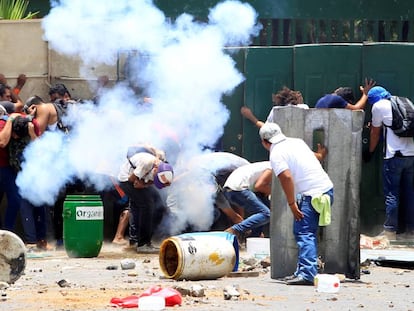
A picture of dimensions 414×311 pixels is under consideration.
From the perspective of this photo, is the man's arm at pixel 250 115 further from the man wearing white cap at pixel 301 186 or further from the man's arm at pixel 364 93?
the man wearing white cap at pixel 301 186

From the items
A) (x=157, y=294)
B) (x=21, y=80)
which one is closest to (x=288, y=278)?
(x=157, y=294)

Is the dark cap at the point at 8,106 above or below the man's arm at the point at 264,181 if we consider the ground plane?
above

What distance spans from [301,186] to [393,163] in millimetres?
4308

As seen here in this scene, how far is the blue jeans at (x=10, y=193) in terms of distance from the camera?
52.4ft

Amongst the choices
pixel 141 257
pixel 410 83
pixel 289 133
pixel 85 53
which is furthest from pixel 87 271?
pixel 410 83

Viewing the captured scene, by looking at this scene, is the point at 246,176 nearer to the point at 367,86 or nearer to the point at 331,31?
the point at 367,86

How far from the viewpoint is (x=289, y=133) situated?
12656 millimetres

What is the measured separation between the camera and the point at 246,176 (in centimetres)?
1542

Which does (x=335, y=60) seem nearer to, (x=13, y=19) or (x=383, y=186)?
(x=383, y=186)

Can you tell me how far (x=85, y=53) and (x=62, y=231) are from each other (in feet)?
8.46

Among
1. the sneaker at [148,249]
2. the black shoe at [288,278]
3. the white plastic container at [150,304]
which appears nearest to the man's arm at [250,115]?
the sneaker at [148,249]

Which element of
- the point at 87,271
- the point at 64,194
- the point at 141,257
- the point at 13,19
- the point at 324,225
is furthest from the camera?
the point at 13,19

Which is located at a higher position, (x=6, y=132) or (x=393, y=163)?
(x=6, y=132)

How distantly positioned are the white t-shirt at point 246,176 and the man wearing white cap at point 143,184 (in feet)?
2.61
